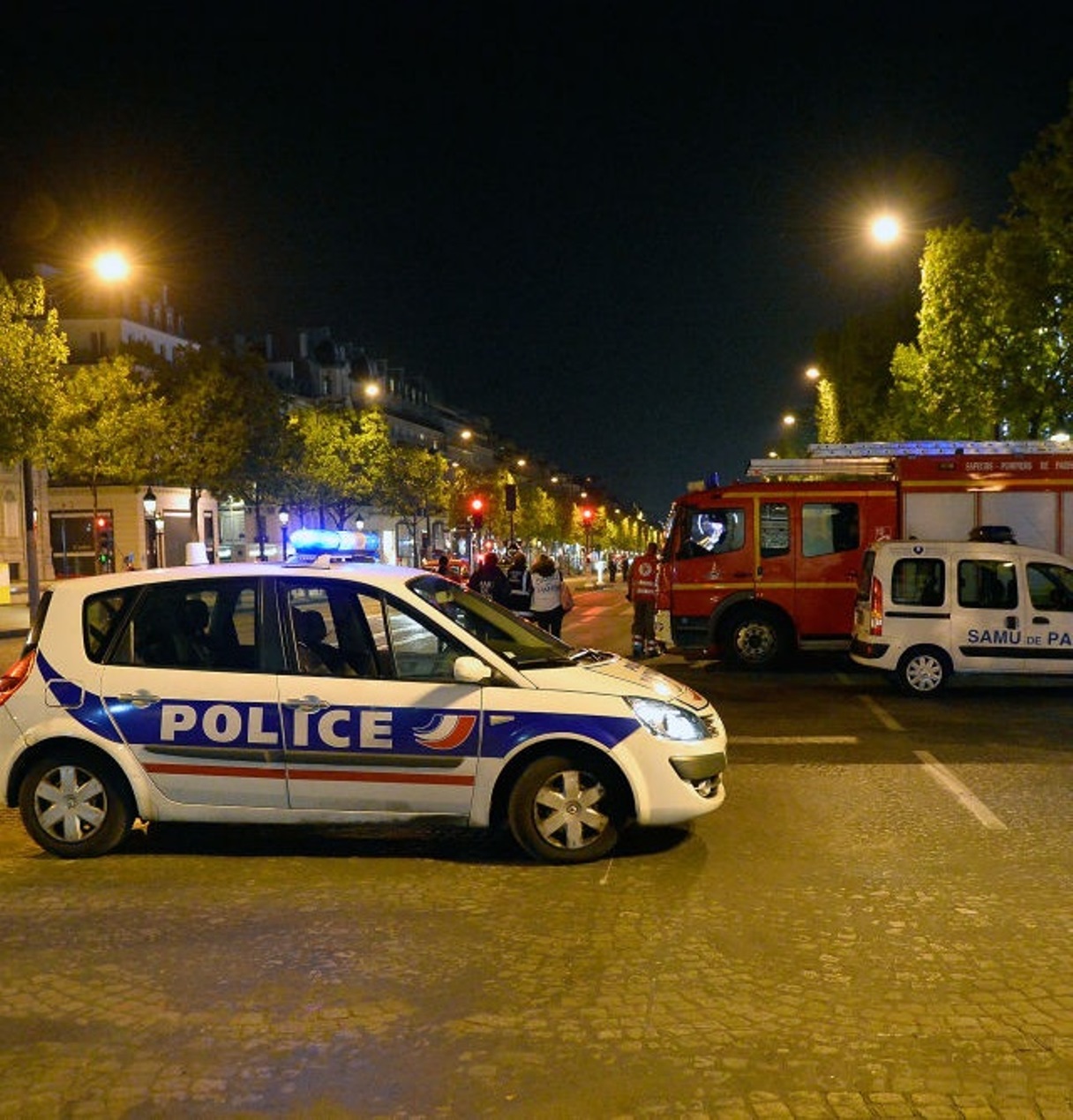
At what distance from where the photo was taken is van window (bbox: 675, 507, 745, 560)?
1712 centimetres

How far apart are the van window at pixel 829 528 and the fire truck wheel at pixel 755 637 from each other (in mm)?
1041

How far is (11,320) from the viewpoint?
30.4 meters

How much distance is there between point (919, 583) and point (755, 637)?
368 centimetres

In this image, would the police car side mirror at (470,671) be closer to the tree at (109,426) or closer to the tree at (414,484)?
the tree at (109,426)

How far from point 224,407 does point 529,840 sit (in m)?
45.0

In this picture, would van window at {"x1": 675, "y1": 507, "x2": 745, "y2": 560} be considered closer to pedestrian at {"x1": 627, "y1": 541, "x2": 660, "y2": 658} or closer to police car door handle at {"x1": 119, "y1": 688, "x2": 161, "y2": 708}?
pedestrian at {"x1": 627, "y1": 541, "x2": 660, "y2": 658}

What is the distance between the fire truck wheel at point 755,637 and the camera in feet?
56.2

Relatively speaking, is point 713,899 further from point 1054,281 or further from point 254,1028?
point 1054,281

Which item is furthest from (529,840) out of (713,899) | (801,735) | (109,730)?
(801,735)

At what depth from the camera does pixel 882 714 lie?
1260 centimetres

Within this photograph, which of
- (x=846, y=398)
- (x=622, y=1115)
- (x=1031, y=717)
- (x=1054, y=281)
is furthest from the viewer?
(x=846, y=398)

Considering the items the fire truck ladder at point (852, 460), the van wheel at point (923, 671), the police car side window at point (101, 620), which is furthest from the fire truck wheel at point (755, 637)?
the police car side window at point (101, 620)

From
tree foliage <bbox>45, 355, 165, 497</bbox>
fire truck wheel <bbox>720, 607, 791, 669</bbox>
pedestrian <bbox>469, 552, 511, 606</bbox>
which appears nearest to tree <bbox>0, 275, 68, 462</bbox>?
tree foliage <bbox>45, 355, 165, 497</bbox>

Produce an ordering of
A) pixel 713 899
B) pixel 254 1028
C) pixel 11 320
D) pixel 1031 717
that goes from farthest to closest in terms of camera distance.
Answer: pixel 11 320, pixel 1031 717, pixel 713 899, pixel 254 1028
